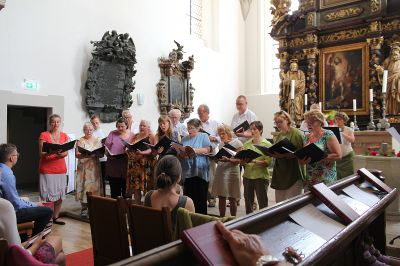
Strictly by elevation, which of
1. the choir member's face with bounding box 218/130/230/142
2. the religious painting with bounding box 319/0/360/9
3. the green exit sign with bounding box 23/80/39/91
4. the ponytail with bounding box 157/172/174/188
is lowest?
the ponytail with bounding box 157/172/174/188

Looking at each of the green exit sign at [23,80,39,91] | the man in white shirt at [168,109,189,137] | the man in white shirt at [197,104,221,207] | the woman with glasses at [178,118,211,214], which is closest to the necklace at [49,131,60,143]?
the man in white shirt at [168,109,189,137]

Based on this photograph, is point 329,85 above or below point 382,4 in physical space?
below

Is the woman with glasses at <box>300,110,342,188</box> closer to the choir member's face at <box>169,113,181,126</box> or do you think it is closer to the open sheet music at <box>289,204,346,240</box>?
the open sheet music at <box>289,204,346,240</box>

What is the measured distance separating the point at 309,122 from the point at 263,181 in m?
0.87

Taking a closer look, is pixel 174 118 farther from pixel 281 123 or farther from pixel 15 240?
pixel 15 240

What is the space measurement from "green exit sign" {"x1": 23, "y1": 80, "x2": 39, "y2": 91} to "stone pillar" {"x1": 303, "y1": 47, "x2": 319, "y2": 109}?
6.58 m

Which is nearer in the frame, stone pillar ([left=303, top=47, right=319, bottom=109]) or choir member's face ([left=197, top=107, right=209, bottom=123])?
choir member's face ([left=197, top=107, right=209, bottom=123])

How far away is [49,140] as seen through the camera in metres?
4.81

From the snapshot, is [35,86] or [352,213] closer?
[352,213]

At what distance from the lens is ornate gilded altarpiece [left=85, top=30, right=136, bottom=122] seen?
780cm

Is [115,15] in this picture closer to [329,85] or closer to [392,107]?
[329,85]

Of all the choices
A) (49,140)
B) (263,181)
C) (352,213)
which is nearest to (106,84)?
(49,140)

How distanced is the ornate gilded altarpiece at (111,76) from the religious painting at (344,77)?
496cm

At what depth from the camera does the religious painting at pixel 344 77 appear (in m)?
9.23
